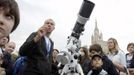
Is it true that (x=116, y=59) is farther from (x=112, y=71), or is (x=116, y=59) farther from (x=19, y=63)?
(x=19, y=63)

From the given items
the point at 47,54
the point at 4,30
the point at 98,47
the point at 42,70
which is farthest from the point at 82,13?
the point at 4,30

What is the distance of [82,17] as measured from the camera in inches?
181

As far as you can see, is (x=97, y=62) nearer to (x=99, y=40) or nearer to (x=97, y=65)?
(x=97, y=65)

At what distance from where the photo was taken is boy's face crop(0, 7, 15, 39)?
1013mm

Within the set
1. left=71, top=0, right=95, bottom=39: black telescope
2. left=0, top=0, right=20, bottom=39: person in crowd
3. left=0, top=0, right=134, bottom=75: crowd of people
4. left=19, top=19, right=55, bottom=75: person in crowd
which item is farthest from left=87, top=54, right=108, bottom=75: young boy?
left=0, top=0, right=20, bottom=39: person in crowd

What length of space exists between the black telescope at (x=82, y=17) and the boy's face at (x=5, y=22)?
3.42m

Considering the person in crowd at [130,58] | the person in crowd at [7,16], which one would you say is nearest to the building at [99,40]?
the person in crowd at [130,58]

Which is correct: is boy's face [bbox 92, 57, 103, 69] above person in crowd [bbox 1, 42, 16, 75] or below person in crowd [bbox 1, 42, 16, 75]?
above

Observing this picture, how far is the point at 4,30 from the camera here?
40.3 inches

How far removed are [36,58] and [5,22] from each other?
9.53 ft

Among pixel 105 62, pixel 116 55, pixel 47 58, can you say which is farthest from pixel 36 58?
pixel 116 55

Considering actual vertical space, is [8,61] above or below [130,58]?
below

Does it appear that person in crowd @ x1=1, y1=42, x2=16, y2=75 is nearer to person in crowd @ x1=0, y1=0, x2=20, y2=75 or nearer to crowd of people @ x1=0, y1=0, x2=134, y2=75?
crowd of people @ x1=0, y1=0, x2=134, y2=75

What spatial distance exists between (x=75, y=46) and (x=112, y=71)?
778 mm
